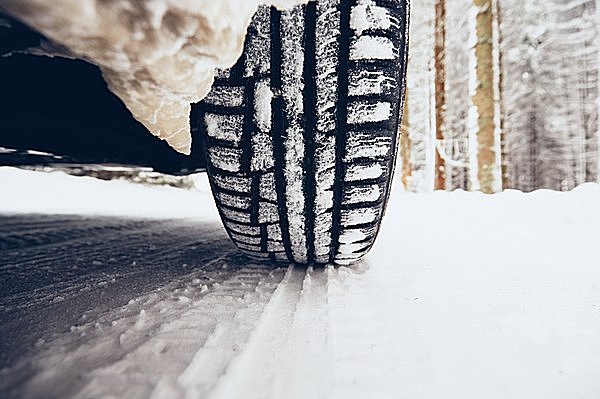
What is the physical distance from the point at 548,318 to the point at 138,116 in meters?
0.74

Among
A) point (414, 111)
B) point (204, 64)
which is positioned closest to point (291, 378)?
point (204, 64)

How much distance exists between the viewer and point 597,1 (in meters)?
5.23

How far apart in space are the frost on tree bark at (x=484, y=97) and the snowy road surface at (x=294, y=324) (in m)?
2.88

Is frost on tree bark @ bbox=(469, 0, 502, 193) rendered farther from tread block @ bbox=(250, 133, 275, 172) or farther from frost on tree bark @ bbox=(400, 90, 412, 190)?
tread block @ bbox=(250, 133, 275, 172)

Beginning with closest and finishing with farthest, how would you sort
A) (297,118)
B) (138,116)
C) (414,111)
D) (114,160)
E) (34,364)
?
(34,364) → (138,116) → (297,118) → (114,160) → (414,111)

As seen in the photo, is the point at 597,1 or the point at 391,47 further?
the point at 597,1

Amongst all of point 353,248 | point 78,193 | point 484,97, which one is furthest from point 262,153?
point 78,193

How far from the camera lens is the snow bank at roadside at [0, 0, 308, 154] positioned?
40cm

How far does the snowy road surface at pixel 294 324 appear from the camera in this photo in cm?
42

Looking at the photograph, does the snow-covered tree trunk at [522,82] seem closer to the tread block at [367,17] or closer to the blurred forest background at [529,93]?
the blurred forest background at [529,93]

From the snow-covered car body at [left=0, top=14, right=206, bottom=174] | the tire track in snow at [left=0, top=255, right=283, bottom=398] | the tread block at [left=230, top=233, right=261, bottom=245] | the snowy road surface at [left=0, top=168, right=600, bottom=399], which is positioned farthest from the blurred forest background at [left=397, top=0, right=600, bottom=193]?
the tire track in snow at [left=0, top=255, right=283, bottom=398]

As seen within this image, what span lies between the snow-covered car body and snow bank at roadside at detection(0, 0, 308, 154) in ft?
0.17

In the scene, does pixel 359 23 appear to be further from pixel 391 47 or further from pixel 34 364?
pixel 34 364

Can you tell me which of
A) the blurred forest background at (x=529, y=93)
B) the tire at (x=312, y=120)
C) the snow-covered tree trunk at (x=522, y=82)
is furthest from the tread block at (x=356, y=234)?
the snow-covered tree trunk at (x=522, y=82)
